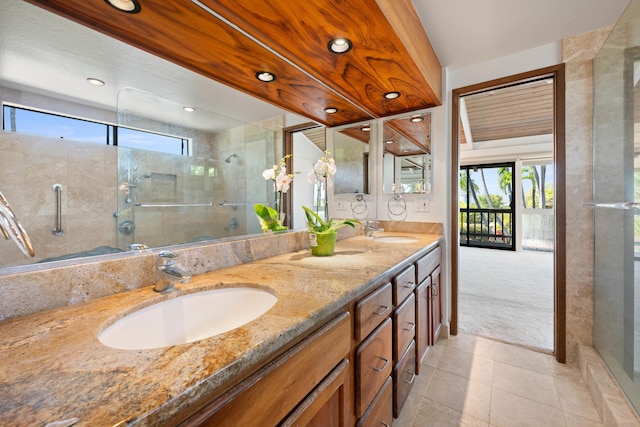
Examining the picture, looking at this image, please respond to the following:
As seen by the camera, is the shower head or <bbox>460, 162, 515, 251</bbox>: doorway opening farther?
<bbox>460, 162, 515, 251</bbox>: doorway opening

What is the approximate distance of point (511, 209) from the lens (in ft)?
19.5

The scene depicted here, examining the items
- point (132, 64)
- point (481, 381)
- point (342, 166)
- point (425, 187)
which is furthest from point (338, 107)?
point (481, 381)

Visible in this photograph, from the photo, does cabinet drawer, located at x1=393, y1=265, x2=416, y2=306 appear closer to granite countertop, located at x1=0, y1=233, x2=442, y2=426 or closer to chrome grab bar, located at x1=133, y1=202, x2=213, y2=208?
granite countertop, located at x1=0, y1=233, x2=442, y2=426

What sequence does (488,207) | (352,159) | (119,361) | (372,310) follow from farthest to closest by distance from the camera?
1. (488,207)
2. (352,159)
3. (372,310)
4. (119,361)

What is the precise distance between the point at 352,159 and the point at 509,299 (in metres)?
2.54

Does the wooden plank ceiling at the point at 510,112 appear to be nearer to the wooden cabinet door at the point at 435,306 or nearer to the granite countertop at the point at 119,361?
the wooden cabinet door at the point at 435,306

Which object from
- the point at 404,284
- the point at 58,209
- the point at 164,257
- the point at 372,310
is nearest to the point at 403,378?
the point at 404,284

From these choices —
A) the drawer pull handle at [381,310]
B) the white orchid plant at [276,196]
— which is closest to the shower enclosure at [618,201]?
the drawer pull handle at [381,310]

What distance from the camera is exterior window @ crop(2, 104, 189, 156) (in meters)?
0.83

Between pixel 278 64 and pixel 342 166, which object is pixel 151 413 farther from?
pixel 342 166

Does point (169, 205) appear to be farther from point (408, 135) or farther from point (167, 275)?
point (408, 135)

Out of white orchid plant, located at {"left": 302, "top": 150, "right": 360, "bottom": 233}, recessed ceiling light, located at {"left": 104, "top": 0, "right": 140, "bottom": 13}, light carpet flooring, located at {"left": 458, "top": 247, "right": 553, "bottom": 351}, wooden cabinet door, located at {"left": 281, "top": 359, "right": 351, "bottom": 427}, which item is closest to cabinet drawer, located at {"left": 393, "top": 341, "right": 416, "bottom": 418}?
wooden cabinet door, located at {"left": 281, "top": 359, "right": 351, "bottom": 427}

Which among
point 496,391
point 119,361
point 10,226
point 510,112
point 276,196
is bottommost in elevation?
point 496,391

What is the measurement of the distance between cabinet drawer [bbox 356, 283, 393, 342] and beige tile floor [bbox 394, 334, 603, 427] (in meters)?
0.74
